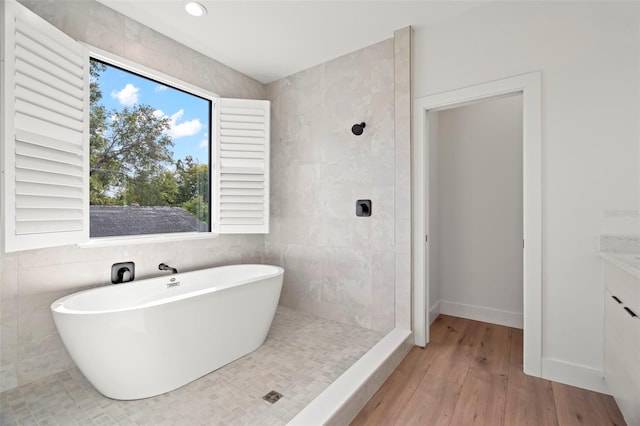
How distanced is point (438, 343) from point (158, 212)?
2784 millimetres

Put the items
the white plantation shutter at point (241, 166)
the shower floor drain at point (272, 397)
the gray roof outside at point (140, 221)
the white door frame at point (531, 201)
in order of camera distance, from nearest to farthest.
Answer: the shower floor drain at point (272, 397), the white door frame at point (531, 201), the gray roof outside at point (140, 221), the white plantation shutter at point (241, 166)

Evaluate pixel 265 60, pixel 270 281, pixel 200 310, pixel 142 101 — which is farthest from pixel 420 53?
pixel 200 310

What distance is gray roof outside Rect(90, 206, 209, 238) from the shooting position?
2.23 meters

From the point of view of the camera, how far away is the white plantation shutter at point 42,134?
4.95 feet

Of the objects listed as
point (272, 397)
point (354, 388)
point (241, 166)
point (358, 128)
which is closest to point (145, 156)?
point (241, 166)

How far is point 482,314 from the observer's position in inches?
118

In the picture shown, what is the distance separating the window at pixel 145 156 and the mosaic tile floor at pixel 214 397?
Result: 106cm

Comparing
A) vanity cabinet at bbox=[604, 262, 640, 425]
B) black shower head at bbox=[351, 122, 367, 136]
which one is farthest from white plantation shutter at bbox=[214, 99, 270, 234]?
vanity cabinet at bbox=[604, 262, 640, 425]

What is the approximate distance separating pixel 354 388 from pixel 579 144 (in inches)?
80.9

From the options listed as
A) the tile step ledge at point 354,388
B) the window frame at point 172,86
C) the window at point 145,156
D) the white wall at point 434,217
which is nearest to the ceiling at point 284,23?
the window frame at point 172,86

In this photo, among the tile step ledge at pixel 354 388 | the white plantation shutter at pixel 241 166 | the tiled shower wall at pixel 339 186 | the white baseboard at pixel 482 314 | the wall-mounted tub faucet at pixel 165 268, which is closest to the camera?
the tile step ledge at pixel 354 388

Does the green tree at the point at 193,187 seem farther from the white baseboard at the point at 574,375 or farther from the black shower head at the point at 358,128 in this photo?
the white baseboard at the point at 574,375

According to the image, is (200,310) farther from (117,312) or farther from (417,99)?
(417,99)

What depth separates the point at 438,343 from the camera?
8.18ft
